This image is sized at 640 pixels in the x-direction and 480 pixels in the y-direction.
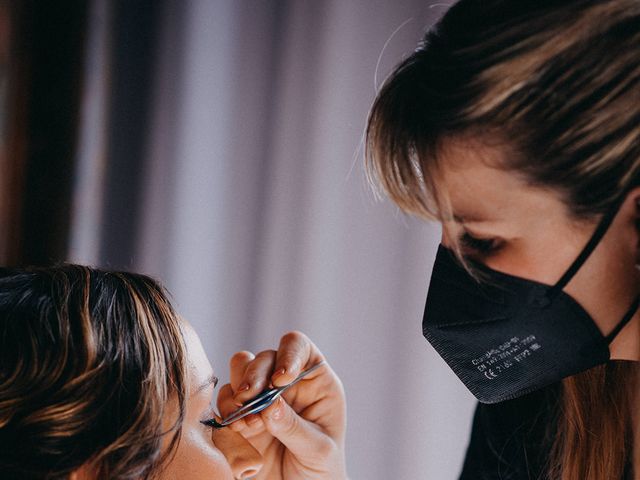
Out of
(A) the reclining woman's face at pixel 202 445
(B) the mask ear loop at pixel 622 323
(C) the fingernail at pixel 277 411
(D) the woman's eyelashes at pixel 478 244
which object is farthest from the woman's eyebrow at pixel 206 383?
(B) the mask ear loop at pixel 622 323

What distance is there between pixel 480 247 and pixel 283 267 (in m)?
0.96

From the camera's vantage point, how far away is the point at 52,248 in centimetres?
204

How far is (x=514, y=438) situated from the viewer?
1.35 m

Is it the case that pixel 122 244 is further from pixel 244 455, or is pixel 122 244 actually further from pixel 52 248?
pixel 244 455

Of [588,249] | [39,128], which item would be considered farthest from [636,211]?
[39,128]

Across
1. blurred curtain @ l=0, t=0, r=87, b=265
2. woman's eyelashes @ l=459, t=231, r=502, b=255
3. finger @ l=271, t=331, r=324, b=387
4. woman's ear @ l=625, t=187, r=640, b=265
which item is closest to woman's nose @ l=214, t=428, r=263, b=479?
finger @ l=271, t=331, r=324, b=387

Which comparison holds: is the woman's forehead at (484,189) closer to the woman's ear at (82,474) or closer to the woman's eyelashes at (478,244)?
the woman's eyelashes at (478,244)

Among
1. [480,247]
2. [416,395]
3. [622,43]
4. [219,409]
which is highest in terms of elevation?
[622,43]

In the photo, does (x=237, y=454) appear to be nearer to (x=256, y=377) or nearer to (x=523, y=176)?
(x=256, y=377)

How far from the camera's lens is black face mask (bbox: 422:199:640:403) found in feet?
3.39

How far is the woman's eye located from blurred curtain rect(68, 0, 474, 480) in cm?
73

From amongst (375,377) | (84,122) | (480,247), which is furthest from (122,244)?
(480,247)

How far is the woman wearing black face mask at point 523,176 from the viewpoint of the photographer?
0.90m

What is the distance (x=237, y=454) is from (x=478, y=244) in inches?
20.5
